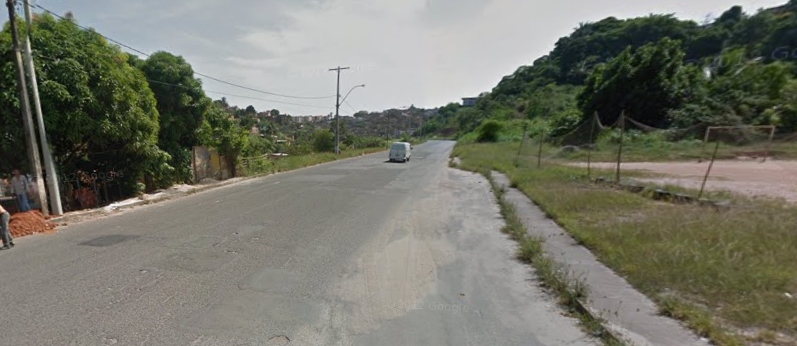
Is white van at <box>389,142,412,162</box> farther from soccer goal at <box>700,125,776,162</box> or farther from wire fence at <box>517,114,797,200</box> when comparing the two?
soccer goal at <box>700,125,776,162</box>

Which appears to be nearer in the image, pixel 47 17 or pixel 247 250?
pixel 247 250

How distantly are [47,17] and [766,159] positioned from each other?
2506 centimetres

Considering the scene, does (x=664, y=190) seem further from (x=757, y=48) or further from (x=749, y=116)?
(x=757, y=48)

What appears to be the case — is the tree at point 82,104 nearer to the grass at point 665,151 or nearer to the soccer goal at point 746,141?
the soccer goal at point 746,141

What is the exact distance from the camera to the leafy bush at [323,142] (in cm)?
3684

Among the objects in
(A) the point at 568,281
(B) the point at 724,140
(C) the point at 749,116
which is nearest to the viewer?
(A) the point at 568,281

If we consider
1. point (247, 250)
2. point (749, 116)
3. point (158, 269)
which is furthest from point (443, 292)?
point (749, 116)

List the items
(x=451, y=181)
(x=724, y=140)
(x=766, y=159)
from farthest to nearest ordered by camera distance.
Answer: (x=724, y=140) → (x=451, y=181) → (x=766, y=159)

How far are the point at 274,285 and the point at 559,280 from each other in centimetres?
347

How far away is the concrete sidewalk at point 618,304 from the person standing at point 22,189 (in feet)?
37.2

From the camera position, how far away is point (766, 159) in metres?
13.8

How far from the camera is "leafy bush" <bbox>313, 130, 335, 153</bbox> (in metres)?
36.8

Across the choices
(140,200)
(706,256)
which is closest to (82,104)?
(140,200)

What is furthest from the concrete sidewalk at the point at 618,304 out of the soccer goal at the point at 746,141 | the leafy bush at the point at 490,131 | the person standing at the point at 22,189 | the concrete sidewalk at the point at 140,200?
the leafy bush at the point at 490,131
